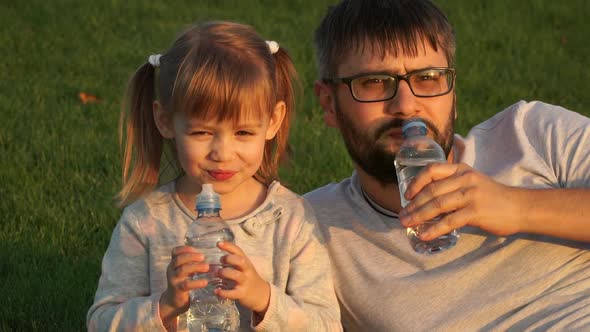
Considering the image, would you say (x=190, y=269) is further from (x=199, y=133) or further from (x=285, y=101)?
(x=285, y=101)

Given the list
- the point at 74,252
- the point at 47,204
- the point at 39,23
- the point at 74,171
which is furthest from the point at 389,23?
the point at 39,23

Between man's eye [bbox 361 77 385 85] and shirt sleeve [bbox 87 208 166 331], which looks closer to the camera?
shirt sleeve [bbox 87 208 166 331]

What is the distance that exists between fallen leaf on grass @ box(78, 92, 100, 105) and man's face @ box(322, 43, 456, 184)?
4958 millimetres

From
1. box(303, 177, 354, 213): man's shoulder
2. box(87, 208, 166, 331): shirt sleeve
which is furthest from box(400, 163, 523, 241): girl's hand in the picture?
box(87, 208, 166, 331): shirt sleeve

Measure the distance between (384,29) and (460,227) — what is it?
0.92 meters

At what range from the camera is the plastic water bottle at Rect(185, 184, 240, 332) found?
3525 mm

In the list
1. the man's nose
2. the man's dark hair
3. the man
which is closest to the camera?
the man

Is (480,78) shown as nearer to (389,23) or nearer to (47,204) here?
(47,204)

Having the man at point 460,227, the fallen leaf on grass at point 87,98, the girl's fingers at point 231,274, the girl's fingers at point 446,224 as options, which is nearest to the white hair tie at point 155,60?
the man at point 460,227

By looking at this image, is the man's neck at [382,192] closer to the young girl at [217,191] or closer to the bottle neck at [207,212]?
the young girl at [217,191]

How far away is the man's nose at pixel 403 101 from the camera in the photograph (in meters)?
4.05

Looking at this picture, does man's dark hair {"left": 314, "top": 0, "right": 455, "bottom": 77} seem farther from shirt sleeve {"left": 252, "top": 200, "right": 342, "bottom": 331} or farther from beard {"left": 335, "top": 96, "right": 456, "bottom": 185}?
shirt sleeve {"left": 252, "top": 200, "right": 342, "bottom": 331}

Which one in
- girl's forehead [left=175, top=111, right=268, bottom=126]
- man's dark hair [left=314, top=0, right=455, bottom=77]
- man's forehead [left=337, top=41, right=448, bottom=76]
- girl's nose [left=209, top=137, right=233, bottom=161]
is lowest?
girl's nose [left=209, top=137, right=233, bottom=161]

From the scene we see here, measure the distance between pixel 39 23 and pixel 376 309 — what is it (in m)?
7.73
